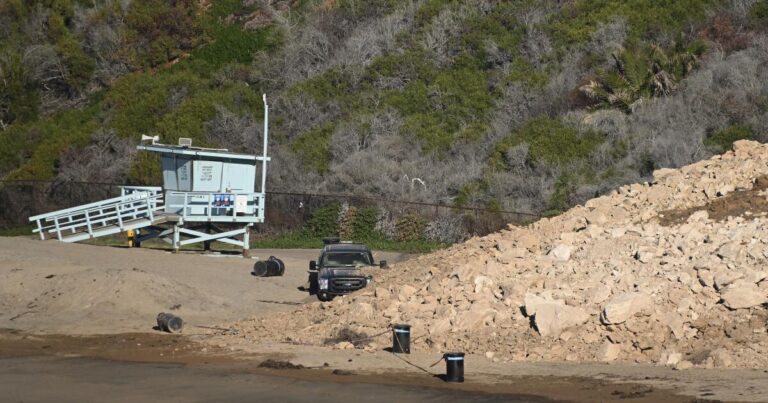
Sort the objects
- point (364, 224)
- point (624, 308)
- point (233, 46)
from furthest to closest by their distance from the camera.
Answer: point (233, 46) → point (364, 224) → point (624, 308)

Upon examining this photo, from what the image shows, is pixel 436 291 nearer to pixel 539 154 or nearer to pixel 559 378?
pixel 559 378

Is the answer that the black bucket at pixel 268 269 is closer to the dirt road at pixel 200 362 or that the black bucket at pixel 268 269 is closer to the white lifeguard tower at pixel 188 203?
the dirt road at pixel 200 362

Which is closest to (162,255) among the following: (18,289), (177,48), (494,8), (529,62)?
(18,289)

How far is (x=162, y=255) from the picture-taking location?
3641 cm

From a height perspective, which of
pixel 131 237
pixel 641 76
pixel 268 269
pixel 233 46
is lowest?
pixel 268 269

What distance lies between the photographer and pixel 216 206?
3925cm

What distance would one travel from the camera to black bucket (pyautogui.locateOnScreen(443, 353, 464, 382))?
680 inches

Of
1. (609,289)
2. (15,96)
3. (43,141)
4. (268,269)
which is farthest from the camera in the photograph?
(15,96)

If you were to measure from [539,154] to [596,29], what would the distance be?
47.0ft

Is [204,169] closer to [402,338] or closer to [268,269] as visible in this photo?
[268,269]

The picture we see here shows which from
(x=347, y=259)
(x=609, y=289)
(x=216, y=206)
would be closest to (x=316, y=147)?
(x=216, y=206)

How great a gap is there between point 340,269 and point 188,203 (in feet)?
41.2

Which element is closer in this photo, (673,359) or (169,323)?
(673,359)

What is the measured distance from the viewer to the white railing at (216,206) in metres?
38.9
